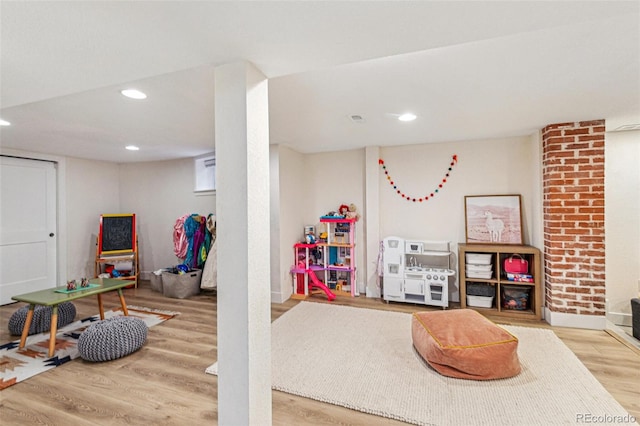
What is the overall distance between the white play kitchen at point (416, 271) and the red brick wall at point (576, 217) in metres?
1.09

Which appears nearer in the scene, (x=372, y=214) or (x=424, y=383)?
(x=424, y=383)

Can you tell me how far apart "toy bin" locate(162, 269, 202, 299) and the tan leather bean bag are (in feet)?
11.2

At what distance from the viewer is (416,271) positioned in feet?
12.5

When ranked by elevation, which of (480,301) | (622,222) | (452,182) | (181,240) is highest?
(452,182)

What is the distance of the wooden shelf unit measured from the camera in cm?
332

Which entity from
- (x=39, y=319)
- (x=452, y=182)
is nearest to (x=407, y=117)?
(x=452, y=182)

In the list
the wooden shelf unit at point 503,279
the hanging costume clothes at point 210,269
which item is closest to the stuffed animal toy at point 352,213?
the wooden shelf unit at point 503,279

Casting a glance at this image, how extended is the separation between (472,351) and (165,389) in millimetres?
2231

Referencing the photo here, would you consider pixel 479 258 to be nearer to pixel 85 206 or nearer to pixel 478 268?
pixel 478 268

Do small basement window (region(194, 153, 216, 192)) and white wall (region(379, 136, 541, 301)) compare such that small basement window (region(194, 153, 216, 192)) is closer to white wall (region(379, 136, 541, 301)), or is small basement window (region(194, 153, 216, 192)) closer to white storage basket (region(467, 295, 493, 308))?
white wall (region(379, 136, 541, 301))

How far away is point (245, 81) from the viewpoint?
1.38 m

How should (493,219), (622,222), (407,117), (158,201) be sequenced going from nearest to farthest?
(407,117) → (622,222) → (493,219) → (158,201)

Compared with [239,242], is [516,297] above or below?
below

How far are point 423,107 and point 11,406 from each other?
3.73m
